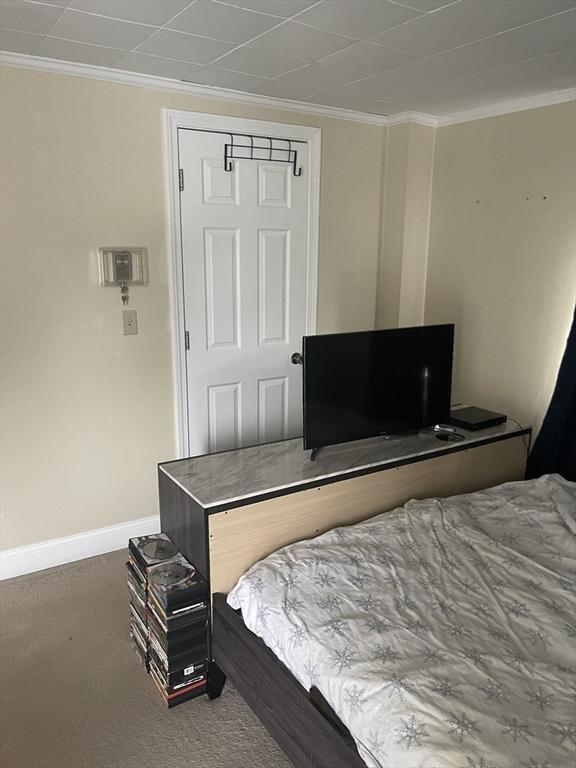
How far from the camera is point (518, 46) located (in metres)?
2.26

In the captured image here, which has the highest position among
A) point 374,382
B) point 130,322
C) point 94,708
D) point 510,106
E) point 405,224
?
point 510,106

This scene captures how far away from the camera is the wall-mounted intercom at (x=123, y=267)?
9.16 feet

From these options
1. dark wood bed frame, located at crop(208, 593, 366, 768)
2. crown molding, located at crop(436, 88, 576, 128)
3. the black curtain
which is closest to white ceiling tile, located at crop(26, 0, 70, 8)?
dark wood bed frame, located at crop(208, 593, 366, 768)

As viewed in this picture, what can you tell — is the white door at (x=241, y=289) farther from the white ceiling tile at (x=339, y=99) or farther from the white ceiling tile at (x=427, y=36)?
the white ceiling tile at (x=427, y=36)

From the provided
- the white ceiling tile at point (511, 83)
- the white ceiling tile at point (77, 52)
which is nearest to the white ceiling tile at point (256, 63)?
the white ceiling tile at point (77, 52)

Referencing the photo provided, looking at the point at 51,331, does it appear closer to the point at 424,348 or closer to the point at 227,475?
the point at 227,475

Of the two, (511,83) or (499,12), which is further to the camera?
(511,83)

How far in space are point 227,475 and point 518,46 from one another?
197cm

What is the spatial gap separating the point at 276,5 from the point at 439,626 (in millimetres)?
1970

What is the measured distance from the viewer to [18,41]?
2.29 meters

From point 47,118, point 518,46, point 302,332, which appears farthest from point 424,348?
point 47,118

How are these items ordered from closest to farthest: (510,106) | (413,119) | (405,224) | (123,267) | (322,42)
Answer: (322,42) < (123,267) < (510,106) < (413,119) < (405,224)

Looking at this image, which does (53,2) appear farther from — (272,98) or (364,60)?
(272,98)

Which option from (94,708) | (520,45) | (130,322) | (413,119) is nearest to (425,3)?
(520,45)
